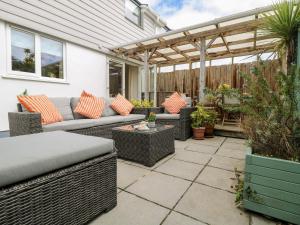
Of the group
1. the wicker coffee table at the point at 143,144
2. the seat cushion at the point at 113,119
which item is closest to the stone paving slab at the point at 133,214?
the wicker coffee table at the point at 143,144

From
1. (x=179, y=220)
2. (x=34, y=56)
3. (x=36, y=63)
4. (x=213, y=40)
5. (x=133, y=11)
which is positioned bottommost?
(x=179, y=220)

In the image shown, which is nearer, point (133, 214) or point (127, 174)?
point (133, 214)

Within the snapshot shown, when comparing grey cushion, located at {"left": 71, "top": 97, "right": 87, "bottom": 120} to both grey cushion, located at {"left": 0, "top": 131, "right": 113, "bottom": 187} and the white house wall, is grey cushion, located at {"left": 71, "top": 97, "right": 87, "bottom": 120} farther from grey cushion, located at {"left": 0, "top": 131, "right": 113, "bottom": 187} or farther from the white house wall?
grey cushion, located at {"left": 0, "top": 131, "right": 113, "bottom": 187}

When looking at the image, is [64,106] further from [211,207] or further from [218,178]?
[211,207]

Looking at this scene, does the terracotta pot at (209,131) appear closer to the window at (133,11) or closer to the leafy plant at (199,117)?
the leafy plant at (199,117)

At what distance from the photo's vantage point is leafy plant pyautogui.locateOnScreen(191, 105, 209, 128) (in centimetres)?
389

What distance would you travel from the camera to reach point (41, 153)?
1074mm

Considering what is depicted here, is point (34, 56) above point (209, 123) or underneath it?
above

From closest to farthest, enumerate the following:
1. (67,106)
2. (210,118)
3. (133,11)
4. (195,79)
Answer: (67,106)
(210,118)
(133,11)
(195,79)

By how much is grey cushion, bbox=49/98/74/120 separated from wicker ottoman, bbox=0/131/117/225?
71.9 inches

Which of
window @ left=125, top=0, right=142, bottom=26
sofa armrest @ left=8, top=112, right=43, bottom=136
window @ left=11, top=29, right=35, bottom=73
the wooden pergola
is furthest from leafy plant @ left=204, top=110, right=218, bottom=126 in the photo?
window @ left=125, top=0, right=142, bottom=26

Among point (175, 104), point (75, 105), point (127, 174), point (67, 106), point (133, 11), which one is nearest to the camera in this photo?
point (127, 174)

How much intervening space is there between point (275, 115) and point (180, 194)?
3.47 ft

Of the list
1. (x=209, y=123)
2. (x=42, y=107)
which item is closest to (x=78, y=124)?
(x=42, y=107)
